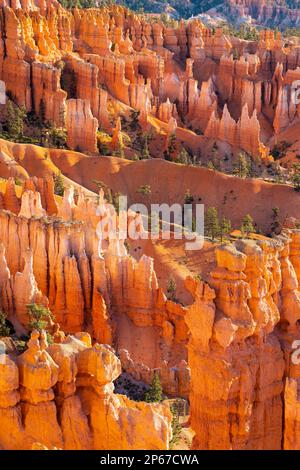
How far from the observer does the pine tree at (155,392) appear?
31.5m

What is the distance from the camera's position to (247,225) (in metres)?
62.3

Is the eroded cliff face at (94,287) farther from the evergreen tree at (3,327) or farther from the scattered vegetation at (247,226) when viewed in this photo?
the scattered vegetation at (247,226)

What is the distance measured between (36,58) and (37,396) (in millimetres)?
62509

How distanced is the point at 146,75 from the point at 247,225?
4021 cm

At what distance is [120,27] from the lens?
10406 cm

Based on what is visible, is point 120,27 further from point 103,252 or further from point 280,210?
point 103,252

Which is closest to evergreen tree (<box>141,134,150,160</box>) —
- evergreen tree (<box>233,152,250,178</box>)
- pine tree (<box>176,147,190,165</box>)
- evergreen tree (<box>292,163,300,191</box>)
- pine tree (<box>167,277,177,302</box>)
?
pine tree (<box>176,147,190,165</box>)

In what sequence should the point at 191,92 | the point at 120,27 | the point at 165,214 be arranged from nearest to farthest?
the point at 165,214
the point at 191,92
the point at 120,27

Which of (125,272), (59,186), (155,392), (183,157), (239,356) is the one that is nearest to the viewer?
(239,356)

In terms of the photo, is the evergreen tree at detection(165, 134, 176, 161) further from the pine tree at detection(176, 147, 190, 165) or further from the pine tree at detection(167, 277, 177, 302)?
the pine tree at detection(167, 277, 177, 302)

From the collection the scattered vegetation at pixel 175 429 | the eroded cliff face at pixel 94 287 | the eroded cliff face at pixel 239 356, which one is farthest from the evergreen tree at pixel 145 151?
the eroded cliff face at pixel 239 356

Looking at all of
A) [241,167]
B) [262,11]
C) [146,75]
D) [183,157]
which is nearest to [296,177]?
[241,167]

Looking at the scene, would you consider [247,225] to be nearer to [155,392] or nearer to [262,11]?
[155,392]
